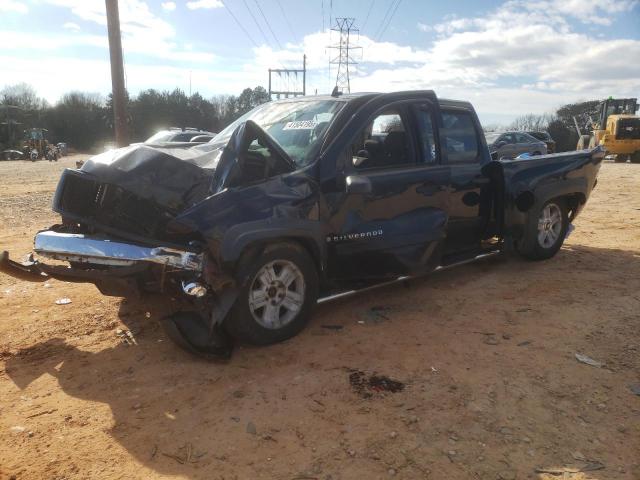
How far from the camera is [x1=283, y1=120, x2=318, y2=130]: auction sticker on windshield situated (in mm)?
4551

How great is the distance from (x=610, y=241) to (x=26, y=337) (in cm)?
790

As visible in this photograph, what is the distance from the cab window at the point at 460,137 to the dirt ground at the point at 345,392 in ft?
4.77

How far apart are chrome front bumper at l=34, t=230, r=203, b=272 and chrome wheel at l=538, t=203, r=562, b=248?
469cm

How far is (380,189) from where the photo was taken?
4.52 metres

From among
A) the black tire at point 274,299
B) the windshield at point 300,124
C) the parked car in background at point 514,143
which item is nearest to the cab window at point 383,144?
the windshield at point 300,124

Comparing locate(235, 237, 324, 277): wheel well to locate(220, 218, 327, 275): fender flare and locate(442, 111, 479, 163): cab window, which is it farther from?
locate(442, 111, 479, 163): cab window

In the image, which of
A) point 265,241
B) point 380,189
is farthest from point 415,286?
point 265,241

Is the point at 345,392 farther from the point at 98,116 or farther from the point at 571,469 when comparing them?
the point at 98,116

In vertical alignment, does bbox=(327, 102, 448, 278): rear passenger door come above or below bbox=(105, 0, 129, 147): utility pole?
below

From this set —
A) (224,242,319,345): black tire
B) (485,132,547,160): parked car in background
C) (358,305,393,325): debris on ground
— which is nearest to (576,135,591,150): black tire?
(485,132,547,160): parked car in background

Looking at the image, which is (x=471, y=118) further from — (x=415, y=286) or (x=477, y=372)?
(x=477, y=372)

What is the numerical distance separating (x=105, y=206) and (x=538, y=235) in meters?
5.07

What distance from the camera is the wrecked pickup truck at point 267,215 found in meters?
3.66

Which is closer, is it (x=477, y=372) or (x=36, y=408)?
(x=36, y=408)
